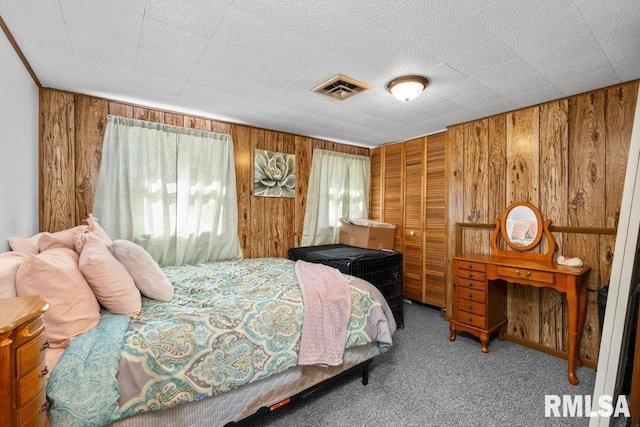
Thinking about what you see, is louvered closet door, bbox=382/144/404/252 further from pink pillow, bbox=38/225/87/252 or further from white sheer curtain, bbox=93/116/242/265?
pink pillow, bbox=38/225/87/252

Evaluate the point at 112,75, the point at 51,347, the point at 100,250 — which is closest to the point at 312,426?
the point at 51,347

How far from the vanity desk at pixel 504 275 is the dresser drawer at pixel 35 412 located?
3013mm

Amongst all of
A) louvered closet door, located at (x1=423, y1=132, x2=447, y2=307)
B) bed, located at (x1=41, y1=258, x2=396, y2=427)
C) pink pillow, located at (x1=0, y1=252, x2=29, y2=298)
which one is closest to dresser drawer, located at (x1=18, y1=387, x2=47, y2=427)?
bed, located at (x1=41, y1=258, x2=396, y2=427)

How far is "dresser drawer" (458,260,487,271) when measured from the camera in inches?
105

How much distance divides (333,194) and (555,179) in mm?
2540

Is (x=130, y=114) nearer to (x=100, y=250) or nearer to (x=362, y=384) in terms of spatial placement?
(x=100, y=250)

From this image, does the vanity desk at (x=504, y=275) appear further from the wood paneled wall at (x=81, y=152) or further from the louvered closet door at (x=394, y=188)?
the wood paneled wall at (x=81, y=152)

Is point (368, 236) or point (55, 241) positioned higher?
point (55, 241)

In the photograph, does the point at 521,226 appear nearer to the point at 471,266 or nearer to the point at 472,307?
the point at 471,266

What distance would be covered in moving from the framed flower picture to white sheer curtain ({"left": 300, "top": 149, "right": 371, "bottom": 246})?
1.06 feet

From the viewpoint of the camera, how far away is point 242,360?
153 cm

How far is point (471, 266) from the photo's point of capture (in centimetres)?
273

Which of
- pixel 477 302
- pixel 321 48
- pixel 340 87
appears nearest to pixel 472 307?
pixel 477 302

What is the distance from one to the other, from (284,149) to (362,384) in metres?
2.83
